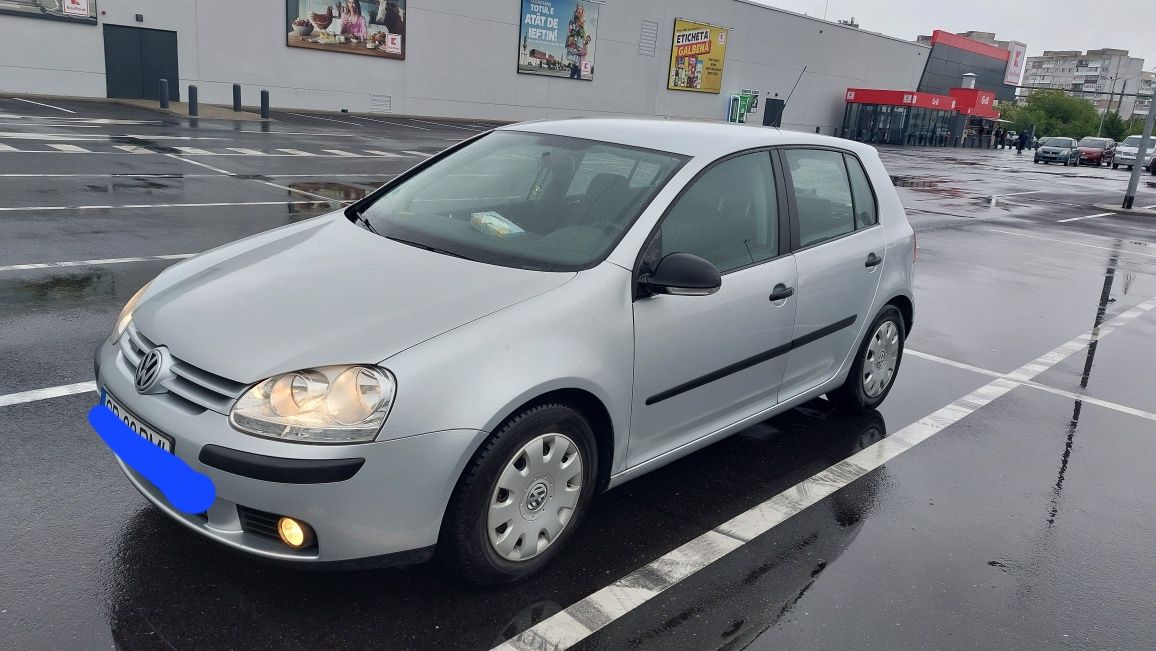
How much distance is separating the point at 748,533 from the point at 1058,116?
115644 millimetres

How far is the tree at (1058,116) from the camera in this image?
328ft

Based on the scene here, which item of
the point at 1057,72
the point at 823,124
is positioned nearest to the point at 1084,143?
the point at 823,124

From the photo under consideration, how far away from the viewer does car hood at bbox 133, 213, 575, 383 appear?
105 inches

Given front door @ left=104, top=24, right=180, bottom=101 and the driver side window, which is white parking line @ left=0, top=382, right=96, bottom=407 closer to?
the driver side window

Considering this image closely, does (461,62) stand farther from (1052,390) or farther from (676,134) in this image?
(676,134)

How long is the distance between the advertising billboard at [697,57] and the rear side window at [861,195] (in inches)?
1651

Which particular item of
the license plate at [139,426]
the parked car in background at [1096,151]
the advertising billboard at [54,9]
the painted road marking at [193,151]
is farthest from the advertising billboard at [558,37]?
Result: the license plate at [139,426]

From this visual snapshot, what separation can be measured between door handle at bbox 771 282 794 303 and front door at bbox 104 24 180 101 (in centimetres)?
2969

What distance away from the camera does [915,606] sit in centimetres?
316

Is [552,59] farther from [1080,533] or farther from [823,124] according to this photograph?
A: [1080,533]

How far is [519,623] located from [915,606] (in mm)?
1454

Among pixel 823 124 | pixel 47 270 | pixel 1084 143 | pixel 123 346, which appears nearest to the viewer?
pixel 123 346

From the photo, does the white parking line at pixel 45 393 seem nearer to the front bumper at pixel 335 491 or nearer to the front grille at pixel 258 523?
the front bumper at pixel 335 491

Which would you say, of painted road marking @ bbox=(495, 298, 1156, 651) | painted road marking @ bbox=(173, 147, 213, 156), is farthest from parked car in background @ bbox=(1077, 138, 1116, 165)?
painted road marking @ bbox=(495, 298, 1156, 651)
